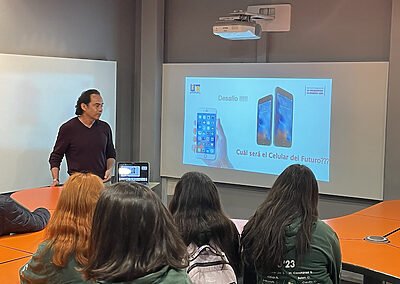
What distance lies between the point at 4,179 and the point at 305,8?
10.4ft

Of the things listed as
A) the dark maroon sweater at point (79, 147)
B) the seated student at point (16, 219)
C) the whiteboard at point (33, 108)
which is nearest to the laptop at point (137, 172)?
the dark maroon sweater at point (79, 147)

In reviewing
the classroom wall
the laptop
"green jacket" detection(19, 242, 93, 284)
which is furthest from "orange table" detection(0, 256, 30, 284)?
the classroom wall

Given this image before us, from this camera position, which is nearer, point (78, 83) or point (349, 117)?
point (349, 117)

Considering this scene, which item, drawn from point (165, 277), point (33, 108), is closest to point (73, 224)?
point (165, 277)

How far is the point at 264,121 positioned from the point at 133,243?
420 centimetres

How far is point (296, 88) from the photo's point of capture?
5.36 meters

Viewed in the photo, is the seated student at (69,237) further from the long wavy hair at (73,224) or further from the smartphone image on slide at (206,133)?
the smartphone image on slide at (206,133)

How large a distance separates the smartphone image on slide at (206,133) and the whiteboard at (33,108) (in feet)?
3.90

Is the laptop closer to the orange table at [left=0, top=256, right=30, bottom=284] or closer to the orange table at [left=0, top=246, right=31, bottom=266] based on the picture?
the orange table at [left=0, top=246, right=31, bottom=266]

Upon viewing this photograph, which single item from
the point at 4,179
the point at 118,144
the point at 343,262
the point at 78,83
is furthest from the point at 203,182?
the point at 118,144

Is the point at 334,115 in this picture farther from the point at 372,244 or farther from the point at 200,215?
the point at 200,215

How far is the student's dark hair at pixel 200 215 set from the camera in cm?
234

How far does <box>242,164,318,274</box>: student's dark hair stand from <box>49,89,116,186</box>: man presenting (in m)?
2.45

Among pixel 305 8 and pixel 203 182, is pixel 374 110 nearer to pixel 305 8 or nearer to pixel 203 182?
pixel 305 8
